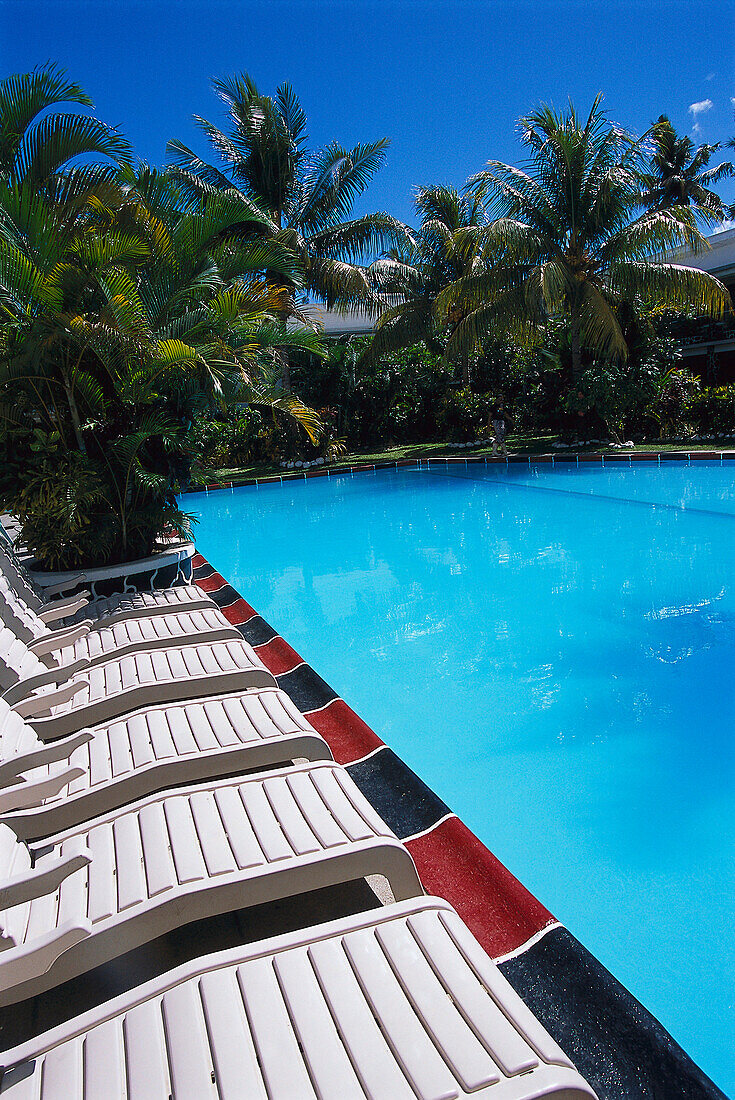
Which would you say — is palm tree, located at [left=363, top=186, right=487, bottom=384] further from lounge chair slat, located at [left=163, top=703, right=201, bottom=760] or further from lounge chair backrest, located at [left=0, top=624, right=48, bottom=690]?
lounge chair slat, located at [left=163, top=703, right=201, bottom=760]

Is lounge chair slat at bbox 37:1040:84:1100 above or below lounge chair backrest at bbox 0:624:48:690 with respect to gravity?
below

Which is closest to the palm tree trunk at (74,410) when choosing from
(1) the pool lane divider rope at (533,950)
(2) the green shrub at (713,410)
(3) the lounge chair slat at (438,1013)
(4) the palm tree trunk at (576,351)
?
(1) the pool lane divider rope at (533,950)

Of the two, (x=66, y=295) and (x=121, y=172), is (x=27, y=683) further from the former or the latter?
(x=121, y=172)

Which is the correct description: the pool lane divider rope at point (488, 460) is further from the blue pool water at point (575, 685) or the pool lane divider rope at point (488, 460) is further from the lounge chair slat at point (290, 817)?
the lounge chair slat at point (290, 817)

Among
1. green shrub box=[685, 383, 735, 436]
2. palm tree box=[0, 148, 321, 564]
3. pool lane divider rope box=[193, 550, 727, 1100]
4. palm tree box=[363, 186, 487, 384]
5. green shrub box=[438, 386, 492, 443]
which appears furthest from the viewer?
green shrub box=[438, 386, 492, 443]

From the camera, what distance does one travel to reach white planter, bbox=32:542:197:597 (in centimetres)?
573

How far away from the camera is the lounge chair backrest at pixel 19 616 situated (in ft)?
12.8

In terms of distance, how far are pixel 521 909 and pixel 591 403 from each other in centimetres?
1588

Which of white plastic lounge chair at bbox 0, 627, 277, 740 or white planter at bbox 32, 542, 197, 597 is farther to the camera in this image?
white planter at bbox 32, 542, 197, 597

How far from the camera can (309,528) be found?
472 inches

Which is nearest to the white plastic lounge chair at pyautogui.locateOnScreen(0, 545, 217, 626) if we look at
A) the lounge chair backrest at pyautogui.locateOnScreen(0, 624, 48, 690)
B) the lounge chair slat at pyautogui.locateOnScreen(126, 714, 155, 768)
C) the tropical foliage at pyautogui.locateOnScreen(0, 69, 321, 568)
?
the tropical foliage at pyautogui.locateOnScreen(0, 69, 321, 568)

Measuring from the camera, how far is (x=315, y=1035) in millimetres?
1440

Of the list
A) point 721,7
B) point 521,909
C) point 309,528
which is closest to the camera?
point 521,909

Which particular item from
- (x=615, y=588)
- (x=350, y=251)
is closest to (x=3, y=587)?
(x=615, y=588)
